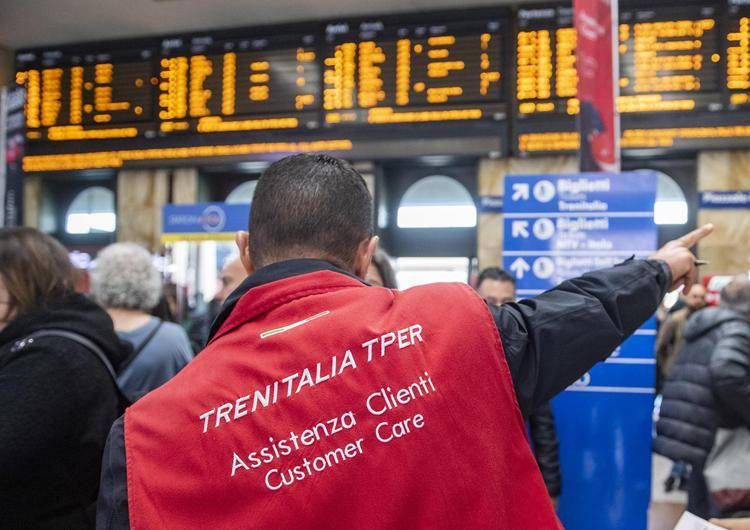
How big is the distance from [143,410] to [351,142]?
5.66m

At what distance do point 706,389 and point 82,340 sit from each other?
116 inches

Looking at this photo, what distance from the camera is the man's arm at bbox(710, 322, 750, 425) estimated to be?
3.44 metres

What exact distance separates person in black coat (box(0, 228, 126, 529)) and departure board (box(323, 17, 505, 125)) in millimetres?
4750

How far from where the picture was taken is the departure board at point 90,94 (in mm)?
7250

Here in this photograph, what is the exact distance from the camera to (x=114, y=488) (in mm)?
1130

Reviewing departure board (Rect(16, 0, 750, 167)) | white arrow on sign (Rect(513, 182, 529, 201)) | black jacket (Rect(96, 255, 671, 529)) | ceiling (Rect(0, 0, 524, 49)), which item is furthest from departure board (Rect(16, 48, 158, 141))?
black jacket (Rect(96, 255, 671, 529))

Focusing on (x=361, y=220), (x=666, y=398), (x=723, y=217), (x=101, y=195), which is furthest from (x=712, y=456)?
(x=101, y=195)

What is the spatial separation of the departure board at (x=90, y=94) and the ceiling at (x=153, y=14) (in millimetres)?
232

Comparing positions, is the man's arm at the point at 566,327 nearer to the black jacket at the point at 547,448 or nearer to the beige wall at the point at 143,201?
the black jacket at the point at 547,448

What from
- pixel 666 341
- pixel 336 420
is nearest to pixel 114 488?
pixel 336 420

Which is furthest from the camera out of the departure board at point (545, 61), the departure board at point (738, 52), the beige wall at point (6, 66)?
the beige wall at point (6, 66)

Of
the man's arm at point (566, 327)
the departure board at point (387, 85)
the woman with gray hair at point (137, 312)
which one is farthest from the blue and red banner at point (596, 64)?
the departure board at point (387, 85)

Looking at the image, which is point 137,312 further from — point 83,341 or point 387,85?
point 387,85

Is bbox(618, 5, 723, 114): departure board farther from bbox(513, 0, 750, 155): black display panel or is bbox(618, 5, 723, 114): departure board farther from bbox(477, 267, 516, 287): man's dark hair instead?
bbox(477, 267, 516, 287): man's dark hair
